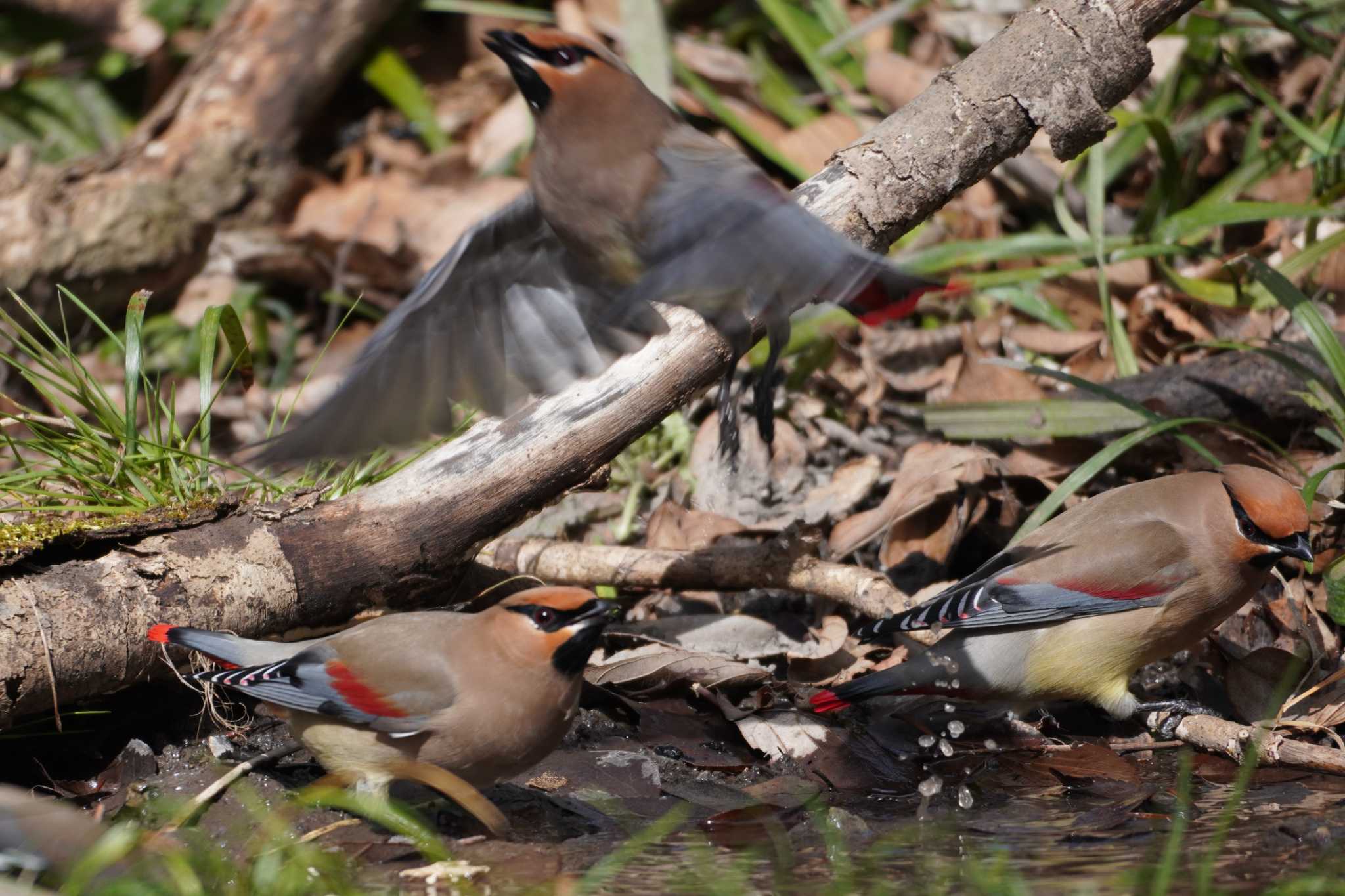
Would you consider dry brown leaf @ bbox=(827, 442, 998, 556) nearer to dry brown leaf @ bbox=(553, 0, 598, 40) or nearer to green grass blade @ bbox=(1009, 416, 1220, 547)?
green grass blade @ bbox=(1009, 416, 1220, 547)

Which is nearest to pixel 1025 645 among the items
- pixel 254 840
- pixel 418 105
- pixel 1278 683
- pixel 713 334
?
pixel 1278 683

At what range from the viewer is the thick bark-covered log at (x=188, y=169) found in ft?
21.3

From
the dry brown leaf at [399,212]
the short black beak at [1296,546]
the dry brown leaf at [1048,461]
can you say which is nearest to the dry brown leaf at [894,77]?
the dry brown leaf at [399,212]

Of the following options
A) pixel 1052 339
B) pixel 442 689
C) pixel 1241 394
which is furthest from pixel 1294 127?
pixel 442 689

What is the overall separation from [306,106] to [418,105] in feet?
2.62

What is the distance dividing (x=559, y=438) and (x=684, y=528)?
140cm

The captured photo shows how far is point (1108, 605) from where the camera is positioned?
4.04 m

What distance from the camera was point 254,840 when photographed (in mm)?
3141

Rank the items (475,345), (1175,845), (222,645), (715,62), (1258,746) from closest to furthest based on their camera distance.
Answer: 1. (1175,845)
2. (1258,746)
3. (222,645)
4. (475,345)
5. (715,62)

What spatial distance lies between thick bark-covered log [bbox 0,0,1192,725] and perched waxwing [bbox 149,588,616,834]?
0.67 ft

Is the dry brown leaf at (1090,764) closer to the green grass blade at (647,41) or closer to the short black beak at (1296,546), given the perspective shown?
the short black beak at (1296,546)

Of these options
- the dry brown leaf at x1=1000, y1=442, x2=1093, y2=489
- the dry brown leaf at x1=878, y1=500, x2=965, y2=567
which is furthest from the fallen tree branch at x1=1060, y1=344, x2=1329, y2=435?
the dry brown leaf at x1=878, y1=500, x2=965, y2=567

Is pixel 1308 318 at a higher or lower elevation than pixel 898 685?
higher

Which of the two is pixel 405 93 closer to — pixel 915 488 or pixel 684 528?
pixel 684 528
